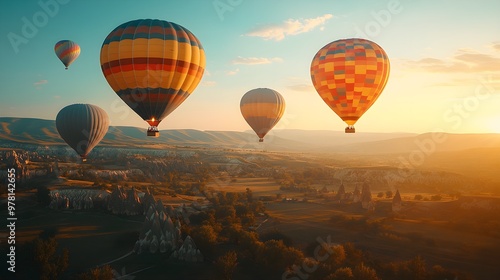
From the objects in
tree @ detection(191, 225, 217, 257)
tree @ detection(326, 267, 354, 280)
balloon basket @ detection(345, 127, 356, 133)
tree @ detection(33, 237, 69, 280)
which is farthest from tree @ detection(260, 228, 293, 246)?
tree @ detection(33, 237, 69, 280)

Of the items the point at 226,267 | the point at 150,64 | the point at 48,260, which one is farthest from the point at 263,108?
the point at 48,260

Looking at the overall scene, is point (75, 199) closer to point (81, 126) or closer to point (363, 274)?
point (81, 126)

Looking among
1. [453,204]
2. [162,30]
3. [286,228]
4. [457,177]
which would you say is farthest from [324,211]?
[457,177]

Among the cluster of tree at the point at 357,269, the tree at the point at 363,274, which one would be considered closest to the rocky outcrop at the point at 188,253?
the cluster of tree at the point at 357,269

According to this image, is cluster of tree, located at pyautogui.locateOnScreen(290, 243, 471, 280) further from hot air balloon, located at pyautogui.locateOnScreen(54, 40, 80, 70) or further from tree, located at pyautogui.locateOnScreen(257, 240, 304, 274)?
hot air balloon, located at pyautogui.locateOnScreen(54, 40, 80, 70)

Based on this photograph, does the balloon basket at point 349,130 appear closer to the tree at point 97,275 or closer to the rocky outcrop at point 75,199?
the tree at point 97,275

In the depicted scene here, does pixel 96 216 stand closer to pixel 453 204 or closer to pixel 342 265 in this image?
pixel 342 265
